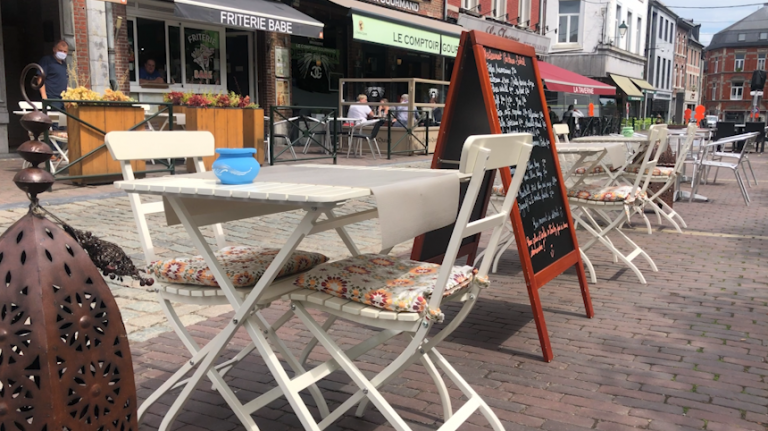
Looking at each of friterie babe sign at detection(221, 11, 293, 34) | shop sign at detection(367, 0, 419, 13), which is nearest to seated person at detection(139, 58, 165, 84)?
friterie babe sign at detection(221, 11, 293, 34)

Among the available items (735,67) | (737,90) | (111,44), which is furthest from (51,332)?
(735,67)

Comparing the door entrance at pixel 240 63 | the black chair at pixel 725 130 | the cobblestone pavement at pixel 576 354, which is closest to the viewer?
the cobblestone pavement at pixel 576 354

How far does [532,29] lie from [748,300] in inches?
936

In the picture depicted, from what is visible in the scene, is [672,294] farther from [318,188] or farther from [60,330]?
[60,330]

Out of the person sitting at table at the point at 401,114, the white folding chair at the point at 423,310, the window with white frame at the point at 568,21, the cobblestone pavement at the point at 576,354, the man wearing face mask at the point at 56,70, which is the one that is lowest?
the cobblestone pavement at the point at 576,354

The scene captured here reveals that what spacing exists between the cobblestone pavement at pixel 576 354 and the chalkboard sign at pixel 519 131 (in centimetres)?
32

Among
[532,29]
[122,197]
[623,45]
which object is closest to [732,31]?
[623,45]

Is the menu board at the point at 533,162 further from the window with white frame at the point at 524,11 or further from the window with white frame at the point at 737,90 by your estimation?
the window with white frame at the point at 737,90

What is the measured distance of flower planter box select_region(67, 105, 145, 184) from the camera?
7.82m

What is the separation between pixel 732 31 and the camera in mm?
87688

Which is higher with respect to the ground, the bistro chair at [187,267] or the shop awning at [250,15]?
the shop awning at [250,15]

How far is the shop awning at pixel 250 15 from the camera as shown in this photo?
10903 mm

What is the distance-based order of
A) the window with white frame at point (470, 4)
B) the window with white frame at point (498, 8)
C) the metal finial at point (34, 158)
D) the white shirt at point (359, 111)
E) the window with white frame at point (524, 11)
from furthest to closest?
the window with white frame at point (524, 11) → the window with white frame at point (498, 8) → the window with white frame at point (470, 4) → the white shirt at point (359, 111) → the metal finial at point (34, 158)

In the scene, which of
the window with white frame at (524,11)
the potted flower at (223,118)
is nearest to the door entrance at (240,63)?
the potted flower at (223,118)
